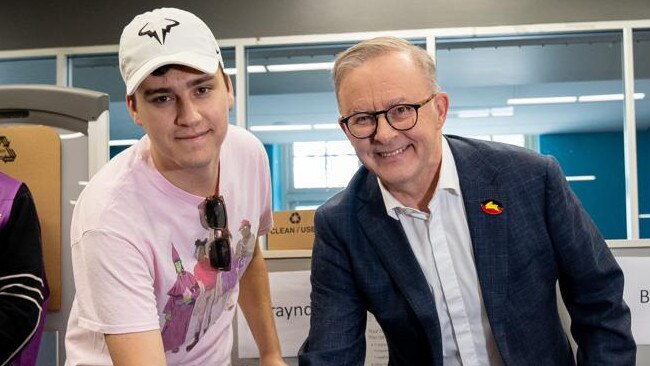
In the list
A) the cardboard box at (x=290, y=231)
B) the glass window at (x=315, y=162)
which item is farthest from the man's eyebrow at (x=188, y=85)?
the glass window at (x=315, y=162)

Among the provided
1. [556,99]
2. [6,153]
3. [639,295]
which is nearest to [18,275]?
[6,153]

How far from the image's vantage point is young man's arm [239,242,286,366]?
1596 mm

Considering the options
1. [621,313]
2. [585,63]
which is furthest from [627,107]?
[621,313]

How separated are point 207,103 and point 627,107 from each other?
420 cm

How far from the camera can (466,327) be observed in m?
1.45

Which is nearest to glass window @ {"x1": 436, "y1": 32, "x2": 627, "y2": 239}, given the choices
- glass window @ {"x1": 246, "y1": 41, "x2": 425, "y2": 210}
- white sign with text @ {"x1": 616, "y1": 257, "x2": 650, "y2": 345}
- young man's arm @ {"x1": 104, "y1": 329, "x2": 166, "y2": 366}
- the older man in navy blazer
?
glass window @ {"x1": 246, "y1": 41, "x2": 425, "y2": 210}

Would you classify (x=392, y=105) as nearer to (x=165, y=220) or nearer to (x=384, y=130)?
(x=384, y=130)

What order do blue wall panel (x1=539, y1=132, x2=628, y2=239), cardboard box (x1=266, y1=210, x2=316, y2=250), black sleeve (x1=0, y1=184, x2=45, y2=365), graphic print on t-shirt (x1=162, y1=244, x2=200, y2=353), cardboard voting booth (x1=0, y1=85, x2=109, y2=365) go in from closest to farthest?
graphic print on t-shirt (x1=162, y1=244, x2=200, y2=353)
black sleeve (x1=0, y1=184, x2=45, y2=365)
cardboard box (x1=266, y1=210, x2=316, y2=250)
cardboard voting booth (x1=0, y1=85, x2=109, y2=365)
blue wall panel (x1=539, y1=132, x2=628, y2=239)

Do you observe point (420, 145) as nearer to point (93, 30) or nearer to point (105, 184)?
point (105, 184)

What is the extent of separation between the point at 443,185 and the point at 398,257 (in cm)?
20

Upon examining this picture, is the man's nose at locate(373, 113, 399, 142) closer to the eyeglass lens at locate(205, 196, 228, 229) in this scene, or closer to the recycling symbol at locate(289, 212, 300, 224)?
the eyeglass lens at locate(205, 196, 228, 229)

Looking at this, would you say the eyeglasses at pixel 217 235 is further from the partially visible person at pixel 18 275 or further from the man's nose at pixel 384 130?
the partially visible person at pixel 18 275

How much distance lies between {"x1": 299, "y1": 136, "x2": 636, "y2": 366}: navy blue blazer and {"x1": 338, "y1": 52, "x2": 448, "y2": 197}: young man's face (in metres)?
0.12

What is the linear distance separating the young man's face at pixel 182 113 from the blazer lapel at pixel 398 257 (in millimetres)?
425
